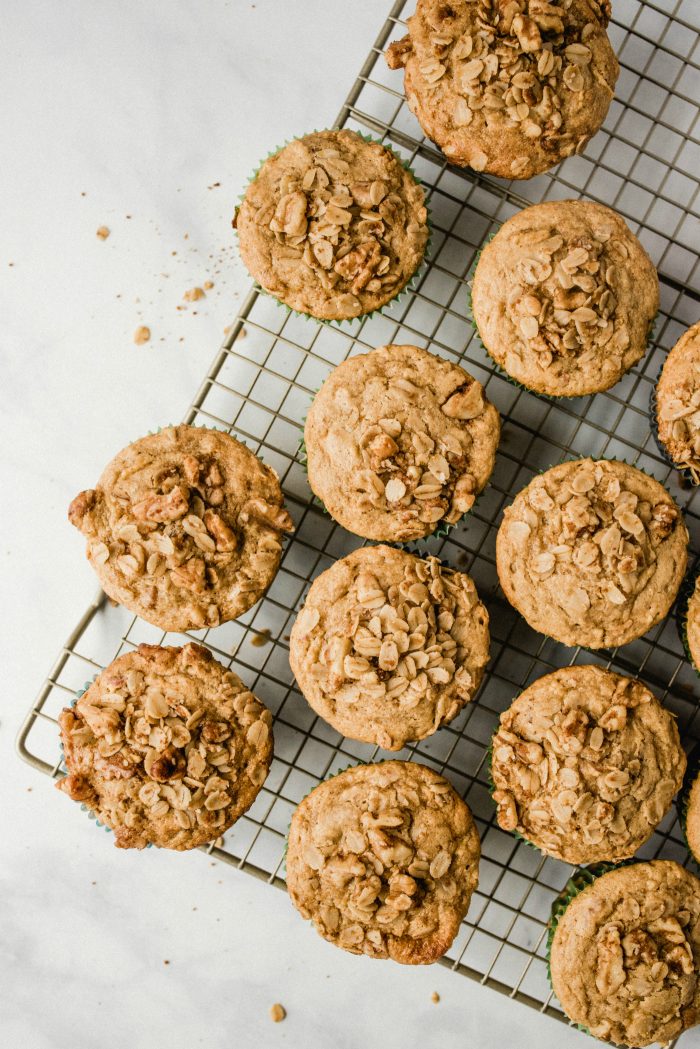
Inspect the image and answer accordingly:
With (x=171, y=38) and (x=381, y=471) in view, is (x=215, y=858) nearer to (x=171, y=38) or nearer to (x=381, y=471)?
(x=381, y=471)

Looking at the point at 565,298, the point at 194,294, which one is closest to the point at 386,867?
the point at 565,298

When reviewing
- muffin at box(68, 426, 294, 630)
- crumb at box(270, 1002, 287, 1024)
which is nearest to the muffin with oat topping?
muffin at box(68, 426, 294, 630)

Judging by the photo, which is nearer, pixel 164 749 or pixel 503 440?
pixel 164 749

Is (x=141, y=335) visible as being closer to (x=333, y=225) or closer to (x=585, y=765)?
(x=333, y=225)

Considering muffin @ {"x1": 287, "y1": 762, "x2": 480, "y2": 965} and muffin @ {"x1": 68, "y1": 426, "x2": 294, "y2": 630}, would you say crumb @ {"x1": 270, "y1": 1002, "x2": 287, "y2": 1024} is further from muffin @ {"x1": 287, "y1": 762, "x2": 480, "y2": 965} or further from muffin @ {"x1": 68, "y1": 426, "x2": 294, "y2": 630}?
muffin @ {"x1": 68, "y1": 426, "x2": 294, "y2": 630}

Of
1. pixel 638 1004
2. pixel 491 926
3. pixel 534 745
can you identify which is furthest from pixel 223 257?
pixel 638 1004
